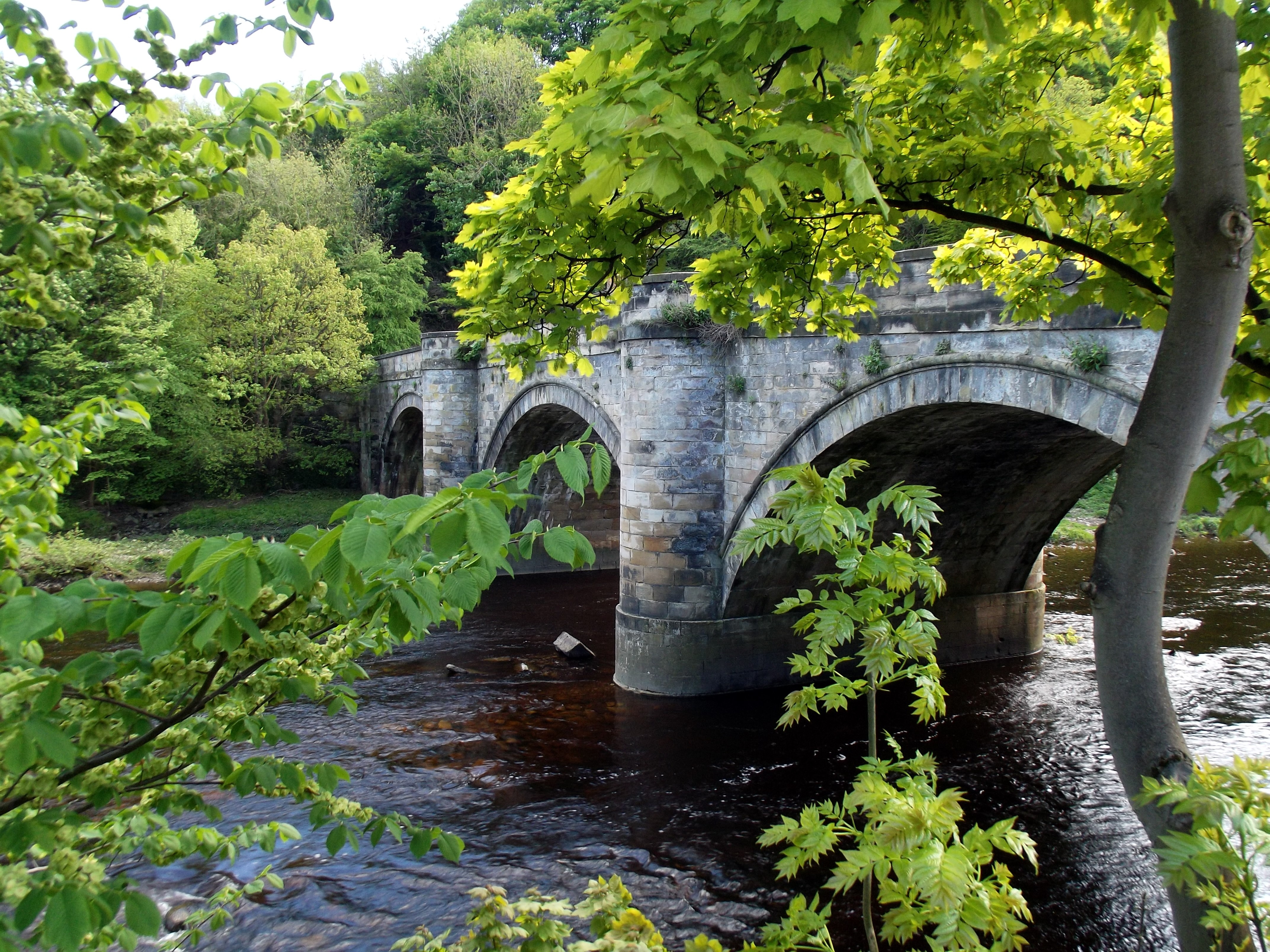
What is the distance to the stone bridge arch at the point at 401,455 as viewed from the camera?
25562 mm

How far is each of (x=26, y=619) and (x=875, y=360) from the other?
8.41m

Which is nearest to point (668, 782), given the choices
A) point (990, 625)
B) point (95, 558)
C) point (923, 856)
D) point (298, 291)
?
point (990, 625)

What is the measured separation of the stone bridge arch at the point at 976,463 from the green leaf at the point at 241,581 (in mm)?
6911

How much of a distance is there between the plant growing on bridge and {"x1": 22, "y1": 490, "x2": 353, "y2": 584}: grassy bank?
14442 mm

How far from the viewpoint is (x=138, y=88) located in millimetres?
2021

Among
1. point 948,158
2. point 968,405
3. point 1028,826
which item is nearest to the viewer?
point 948,158

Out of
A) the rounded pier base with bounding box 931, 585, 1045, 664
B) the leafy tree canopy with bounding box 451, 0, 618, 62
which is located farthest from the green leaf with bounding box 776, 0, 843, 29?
the leafy tree canopy with bounding box 451, 0, 618, 62

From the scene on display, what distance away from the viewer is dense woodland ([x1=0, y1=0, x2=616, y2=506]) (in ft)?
66.1

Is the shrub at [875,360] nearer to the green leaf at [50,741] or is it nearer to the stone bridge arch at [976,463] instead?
the stone bridge arch at [976,463]

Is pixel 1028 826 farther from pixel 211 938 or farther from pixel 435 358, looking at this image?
pixel 435 358

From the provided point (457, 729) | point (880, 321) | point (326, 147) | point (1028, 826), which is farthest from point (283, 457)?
point (1028, 826)

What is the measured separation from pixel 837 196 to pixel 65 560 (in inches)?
764

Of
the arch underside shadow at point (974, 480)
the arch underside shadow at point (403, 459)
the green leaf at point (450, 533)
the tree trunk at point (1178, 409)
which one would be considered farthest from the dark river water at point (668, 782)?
the arch underside shadow at point (403, 459)

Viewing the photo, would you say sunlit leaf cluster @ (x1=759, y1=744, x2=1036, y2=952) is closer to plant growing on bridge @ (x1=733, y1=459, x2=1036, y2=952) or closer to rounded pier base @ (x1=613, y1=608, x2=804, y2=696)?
plant growing on bridge @ (x1=733, y1=459, x2=1036, y2=952)
